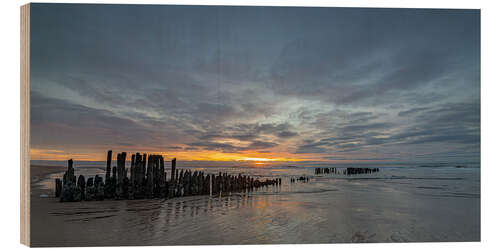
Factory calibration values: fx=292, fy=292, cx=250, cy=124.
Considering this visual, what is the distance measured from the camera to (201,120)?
670cm

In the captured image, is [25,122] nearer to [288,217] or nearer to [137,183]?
[137,183]

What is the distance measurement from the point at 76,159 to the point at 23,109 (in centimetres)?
145

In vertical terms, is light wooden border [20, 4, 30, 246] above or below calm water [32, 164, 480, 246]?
above

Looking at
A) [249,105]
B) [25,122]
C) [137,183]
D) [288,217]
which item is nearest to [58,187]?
[137,183]

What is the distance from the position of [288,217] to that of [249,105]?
2677mm

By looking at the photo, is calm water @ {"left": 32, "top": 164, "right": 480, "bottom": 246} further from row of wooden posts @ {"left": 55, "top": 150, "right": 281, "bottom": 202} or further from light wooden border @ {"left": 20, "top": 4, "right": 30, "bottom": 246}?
light wooden border @ {"left": 20, "top": 4, "right": 30, "bottom": 246}

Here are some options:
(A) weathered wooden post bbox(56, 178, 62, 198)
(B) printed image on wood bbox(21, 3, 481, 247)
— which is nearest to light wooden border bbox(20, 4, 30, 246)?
(B) printed image on wood bbox(21, 3, 481, 247)

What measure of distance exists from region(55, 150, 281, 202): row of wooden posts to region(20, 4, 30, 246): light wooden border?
32.2 inches

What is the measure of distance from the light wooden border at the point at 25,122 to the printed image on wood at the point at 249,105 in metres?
0.04

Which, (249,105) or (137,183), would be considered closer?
(249,105)

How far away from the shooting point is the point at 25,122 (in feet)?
19.9

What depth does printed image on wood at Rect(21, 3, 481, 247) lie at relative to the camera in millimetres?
6098

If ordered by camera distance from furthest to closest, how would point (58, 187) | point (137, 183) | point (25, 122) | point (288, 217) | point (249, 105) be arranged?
1. point (137, 183)
2. point (58, 187)
3. point (249, 105)
4. point (288, 217)
5. point (25, 122)

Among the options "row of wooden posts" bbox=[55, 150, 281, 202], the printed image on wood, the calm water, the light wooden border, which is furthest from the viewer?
"row of wooden posts" bbox=[55, 150, 281, 202]
